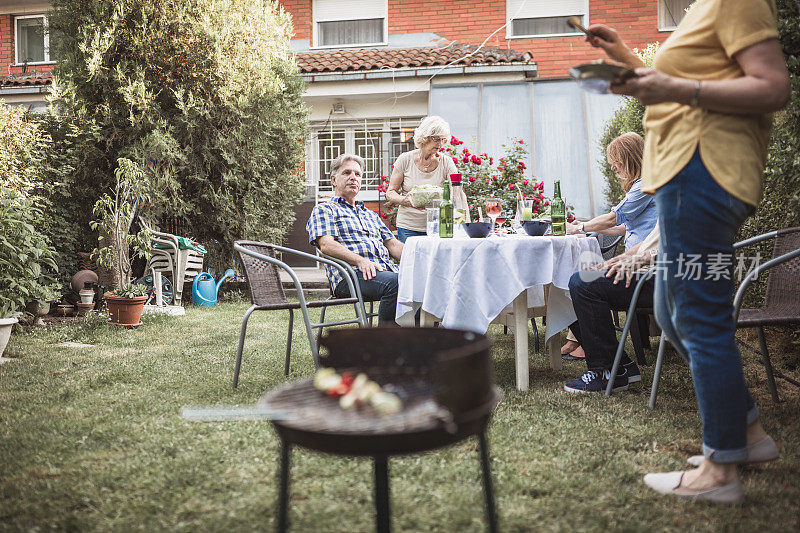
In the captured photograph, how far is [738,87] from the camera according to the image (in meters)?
1.77

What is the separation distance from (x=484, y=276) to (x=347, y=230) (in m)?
1.20

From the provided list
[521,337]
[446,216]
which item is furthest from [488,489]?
[446,216]

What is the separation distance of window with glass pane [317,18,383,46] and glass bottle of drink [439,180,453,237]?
10.0 meters

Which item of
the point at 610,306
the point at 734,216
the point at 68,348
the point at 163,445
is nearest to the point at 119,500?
the point at 163,445

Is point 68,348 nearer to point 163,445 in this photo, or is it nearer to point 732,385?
point 163,445

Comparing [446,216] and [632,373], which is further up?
[446,216]

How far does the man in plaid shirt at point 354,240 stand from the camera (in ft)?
13.4

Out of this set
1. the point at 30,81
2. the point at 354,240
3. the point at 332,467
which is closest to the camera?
the point at 332,467

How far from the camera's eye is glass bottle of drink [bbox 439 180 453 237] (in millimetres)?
3852

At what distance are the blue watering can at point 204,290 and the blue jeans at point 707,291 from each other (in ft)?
22.9

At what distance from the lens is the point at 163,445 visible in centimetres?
267

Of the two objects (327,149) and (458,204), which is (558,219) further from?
(327,149)

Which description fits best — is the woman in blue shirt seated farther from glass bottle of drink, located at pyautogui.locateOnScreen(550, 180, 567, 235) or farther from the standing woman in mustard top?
the standing woman in mustard top

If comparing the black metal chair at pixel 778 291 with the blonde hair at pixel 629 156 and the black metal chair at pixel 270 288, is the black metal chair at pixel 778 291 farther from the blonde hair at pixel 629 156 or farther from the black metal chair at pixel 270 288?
the black metal chair at pixel 270 288
